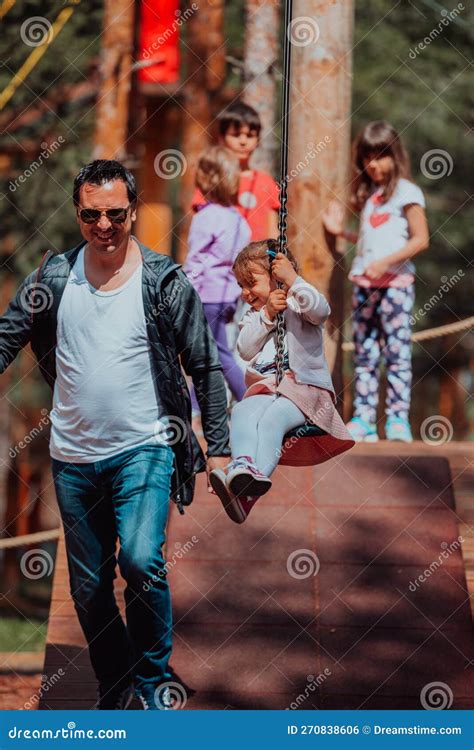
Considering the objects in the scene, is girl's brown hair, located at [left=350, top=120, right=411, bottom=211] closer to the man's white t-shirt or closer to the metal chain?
the metal chain

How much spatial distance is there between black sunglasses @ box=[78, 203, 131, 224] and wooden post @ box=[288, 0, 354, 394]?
301 cm

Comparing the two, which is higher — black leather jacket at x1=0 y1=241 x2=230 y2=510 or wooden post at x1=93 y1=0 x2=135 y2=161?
wooden post at x1=93 y1=0 x2=135 y2=161

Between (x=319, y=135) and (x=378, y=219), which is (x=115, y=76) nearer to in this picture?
(x=319, y=135)

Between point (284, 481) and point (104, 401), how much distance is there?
2319 mm

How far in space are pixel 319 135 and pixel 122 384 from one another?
335 cm

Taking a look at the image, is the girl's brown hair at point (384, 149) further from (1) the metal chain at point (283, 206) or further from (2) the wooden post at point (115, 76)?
(2) the wooden post at point (115, 76)

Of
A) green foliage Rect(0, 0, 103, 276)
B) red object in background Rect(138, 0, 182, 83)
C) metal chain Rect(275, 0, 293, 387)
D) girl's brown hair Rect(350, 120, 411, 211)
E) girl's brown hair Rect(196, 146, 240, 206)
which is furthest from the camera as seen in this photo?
green foliage Rect(0, 0, 103, 276)

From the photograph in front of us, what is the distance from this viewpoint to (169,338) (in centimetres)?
564

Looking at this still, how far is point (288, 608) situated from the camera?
7051 mm

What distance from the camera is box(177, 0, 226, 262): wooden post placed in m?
13.0

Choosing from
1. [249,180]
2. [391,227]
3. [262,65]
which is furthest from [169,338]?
[262,65]

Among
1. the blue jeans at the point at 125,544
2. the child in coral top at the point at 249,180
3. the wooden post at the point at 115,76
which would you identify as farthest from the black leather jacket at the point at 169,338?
the wooden post at the point at 115,76

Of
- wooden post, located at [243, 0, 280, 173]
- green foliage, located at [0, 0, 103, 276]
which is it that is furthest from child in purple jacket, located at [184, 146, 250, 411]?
green foliage, located at [0, 0, 103, 276]
